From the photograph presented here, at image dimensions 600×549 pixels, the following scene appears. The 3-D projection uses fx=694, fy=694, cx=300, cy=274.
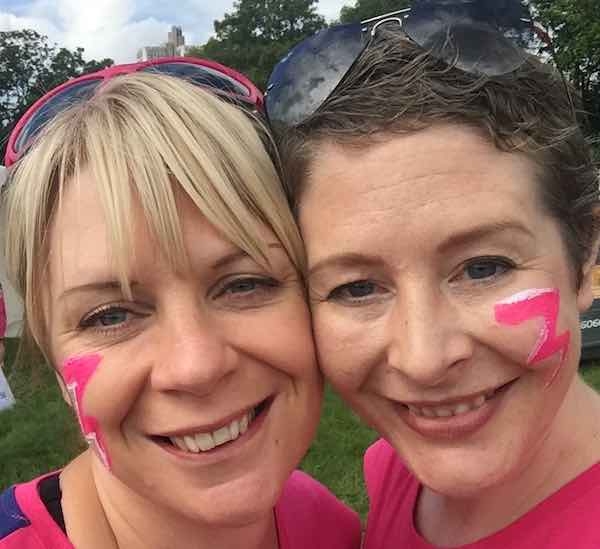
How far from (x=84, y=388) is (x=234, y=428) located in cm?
36

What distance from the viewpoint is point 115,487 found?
183cm

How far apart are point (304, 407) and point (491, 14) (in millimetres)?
1018

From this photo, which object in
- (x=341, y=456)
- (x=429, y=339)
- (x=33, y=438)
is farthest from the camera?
(x=33, y=438)

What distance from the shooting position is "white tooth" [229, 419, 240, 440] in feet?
5.33

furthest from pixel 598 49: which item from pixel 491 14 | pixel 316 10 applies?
pixel 316 10

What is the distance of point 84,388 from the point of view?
5.20 feet

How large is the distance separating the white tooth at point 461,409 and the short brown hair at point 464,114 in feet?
1.36

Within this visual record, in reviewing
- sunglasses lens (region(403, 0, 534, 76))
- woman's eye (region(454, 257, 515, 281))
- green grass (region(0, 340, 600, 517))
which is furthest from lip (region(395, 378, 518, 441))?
green grass (region(0, 340, 600, 517))

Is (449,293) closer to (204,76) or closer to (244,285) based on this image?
(244,285)

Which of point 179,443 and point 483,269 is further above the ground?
point 483,269

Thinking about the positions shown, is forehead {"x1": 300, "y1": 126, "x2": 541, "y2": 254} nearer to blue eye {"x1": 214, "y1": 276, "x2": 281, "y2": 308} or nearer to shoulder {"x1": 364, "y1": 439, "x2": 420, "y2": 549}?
blue eye {"x1": 214, "y1": 276, "x2": 281, "y2": 308}

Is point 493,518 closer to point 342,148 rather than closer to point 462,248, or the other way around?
point 462,248

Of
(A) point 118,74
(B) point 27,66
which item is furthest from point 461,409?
(B) point 27,66

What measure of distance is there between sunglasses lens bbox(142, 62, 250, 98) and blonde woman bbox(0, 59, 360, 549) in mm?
90
